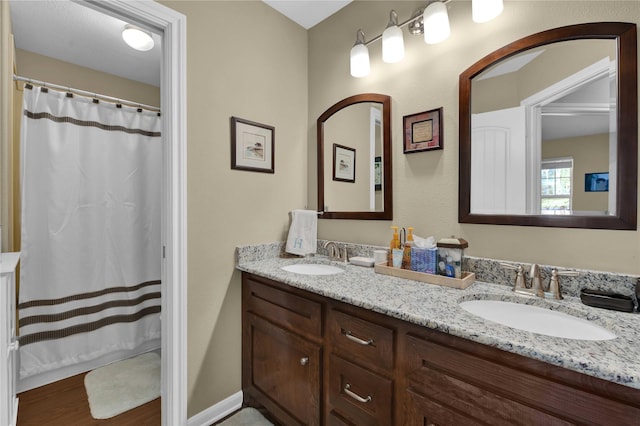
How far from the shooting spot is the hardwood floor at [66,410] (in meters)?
1.60

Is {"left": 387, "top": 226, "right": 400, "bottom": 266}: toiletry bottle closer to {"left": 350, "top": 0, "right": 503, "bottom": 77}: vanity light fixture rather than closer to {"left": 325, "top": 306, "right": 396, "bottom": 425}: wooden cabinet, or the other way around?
{"left": 325, "top": 306, "right": 396, "bottom": 425}: wooden cabinet

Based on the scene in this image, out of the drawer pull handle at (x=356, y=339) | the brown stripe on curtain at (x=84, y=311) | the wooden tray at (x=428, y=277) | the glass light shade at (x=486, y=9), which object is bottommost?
the brown stripe on curtain at (x=84, y=311)

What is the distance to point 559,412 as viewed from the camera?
658 mm

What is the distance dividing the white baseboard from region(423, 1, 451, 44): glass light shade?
224cm

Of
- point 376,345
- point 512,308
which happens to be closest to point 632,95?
Answer: point 512,308

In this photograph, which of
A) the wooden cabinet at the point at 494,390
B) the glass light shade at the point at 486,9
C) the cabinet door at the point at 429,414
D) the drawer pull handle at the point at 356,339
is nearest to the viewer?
the wooden cabinet at the point at 494,390

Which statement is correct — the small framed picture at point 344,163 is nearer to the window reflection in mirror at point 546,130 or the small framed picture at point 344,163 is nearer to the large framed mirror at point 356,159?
the large framed mirror at point 356,159

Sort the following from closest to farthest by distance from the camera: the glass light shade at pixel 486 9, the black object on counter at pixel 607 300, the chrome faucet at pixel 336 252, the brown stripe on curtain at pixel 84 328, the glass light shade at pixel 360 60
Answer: the black object on counter at pixel 607 300
the glass light shade at pixel 486 9
the glass light shade at pixel 360 60
the chrome faucet at pixel 336 252
the brown stripe on curtain at pixel 84 328

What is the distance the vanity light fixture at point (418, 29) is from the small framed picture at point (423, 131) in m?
0.33

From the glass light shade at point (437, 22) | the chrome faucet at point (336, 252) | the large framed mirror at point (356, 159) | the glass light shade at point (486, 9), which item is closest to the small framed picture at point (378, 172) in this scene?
the large framed mirror at point (356, 159)

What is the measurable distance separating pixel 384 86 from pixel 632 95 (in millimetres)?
1059

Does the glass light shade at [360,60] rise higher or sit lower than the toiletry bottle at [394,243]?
higher

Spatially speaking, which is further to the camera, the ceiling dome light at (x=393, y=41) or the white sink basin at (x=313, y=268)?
the white sink basin at (x=313, y=268)

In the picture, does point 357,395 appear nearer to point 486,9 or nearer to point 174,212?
Result: point 174,212
